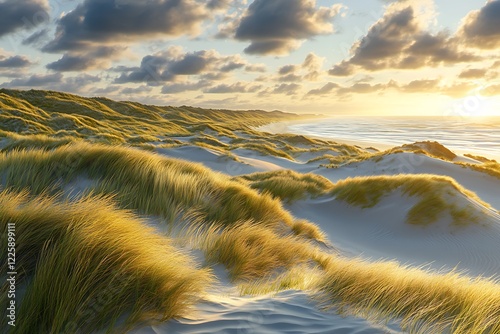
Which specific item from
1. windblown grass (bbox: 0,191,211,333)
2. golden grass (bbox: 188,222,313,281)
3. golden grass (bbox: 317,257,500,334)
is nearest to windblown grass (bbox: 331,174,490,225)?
golden grass (bbox: 188,222,313,281)

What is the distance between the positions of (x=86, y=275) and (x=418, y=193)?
10061 mm

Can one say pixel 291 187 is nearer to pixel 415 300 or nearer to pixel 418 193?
pixel 418 193

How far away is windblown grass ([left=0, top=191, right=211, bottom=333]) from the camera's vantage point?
6.66 feet

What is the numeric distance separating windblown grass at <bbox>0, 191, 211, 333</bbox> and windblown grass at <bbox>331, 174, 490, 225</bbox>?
8.67 metres

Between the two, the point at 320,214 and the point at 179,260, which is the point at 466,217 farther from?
the point at 179,260

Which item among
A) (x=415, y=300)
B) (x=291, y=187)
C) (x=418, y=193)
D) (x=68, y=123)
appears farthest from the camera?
(x=68, y=123)

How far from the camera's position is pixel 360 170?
770 inches

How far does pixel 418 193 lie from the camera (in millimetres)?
10320

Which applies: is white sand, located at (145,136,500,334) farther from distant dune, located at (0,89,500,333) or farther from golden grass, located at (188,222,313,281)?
golden grass, located at (188,222,313,281)

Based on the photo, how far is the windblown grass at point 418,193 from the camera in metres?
9.47

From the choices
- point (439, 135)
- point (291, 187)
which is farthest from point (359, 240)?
point (439, 135)

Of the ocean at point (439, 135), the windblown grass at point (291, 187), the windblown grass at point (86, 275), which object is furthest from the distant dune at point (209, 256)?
the ocean at point (439, 135)

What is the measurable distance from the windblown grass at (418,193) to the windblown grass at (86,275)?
8.67m

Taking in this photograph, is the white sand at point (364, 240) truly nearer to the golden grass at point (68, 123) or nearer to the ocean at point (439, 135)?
the golden grass at point (68, 123)
